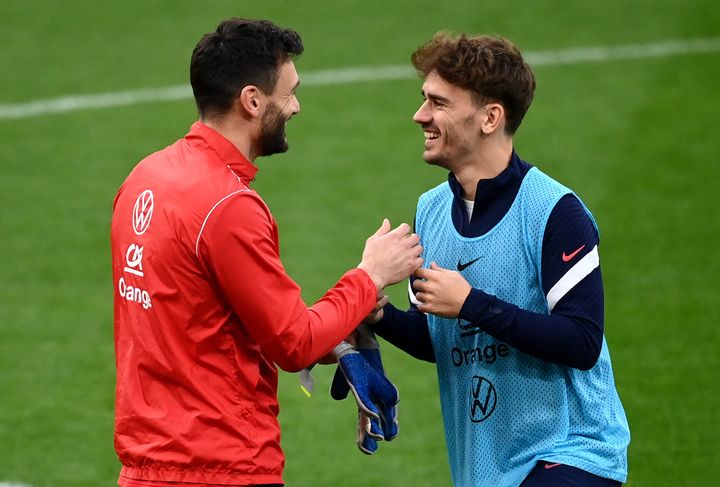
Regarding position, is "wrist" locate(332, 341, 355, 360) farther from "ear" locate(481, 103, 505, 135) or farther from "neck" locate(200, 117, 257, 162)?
"ear" locate(481, 103, 505, 135)

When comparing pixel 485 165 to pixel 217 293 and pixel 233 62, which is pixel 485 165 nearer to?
pixel 233 62

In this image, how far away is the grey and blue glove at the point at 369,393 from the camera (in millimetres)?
4559

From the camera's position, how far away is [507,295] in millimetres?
4496

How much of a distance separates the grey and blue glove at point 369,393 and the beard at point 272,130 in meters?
0.81

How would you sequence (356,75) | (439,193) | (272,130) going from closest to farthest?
1. (272,130)
2. (439,193)
3. (356,75)

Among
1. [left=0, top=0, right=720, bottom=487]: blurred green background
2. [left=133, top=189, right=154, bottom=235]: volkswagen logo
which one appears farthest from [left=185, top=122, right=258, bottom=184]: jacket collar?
[left=0, top=0, right=720, bottom=487]: blurred green background

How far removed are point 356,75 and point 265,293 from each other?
10538 millimetres

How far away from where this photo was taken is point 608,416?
14.7 feet

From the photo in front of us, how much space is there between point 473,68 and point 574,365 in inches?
44.6

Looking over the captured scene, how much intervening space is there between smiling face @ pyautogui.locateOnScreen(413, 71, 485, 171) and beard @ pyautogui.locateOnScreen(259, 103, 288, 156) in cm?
51

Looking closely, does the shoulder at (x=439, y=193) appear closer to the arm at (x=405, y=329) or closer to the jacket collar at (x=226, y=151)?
the arm at (x=405, y=329)

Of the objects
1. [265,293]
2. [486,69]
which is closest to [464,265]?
[486,69]

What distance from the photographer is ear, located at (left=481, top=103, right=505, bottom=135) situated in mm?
4539

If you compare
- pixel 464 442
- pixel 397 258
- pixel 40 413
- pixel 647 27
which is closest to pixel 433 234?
pixel 397 258
